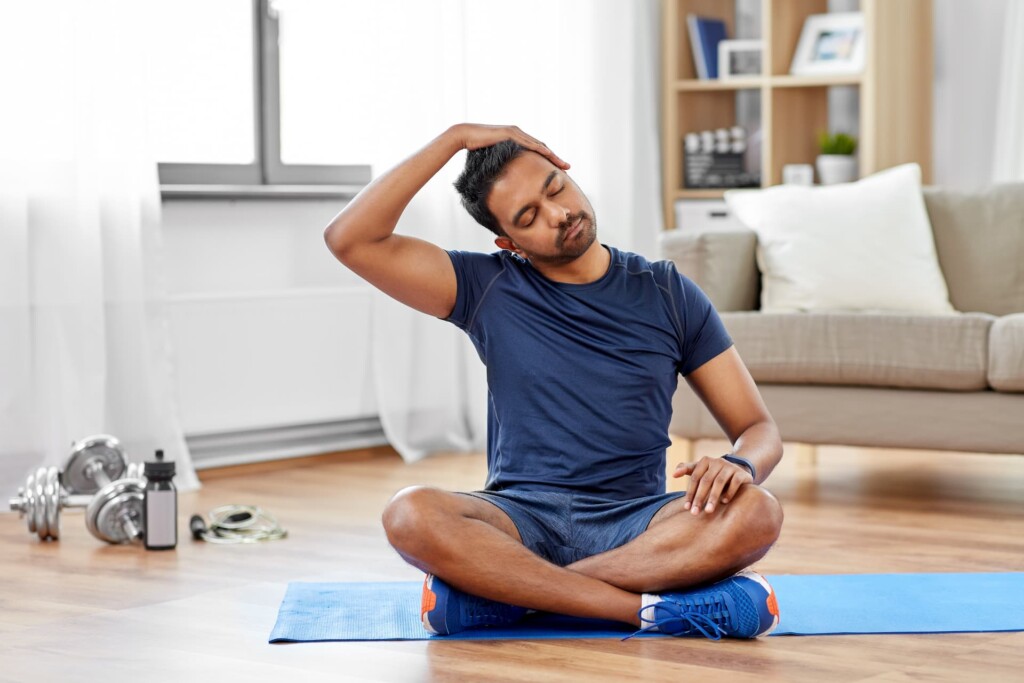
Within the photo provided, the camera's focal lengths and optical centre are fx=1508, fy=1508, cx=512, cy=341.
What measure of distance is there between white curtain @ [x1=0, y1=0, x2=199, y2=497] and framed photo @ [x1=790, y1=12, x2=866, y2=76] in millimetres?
2442

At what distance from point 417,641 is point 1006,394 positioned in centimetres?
177

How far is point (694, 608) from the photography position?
7.21ft

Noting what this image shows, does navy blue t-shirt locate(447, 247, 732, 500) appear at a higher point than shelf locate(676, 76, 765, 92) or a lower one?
lower

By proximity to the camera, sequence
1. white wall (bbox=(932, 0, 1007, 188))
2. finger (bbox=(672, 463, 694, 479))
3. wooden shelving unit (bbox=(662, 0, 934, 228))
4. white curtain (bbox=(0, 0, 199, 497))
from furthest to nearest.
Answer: white wall (bbox=(932, 0, 1007, 188)) < wooden shelving unit (bbox=(662, 0, 934, 228)) < white curtain (bbox=(0, 0, 199, 497)) < finger (bbox=(672, 463, 694, 479))

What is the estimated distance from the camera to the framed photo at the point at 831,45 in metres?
5.18

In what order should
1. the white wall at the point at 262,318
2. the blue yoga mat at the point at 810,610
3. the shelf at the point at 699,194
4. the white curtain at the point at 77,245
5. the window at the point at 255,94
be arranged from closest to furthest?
the blue yoga mat at the point at 810,610, the white curtain at the point at 77,245, the white wall at the point at 262,318, the window at the point at 255,94, the shelf at the point at 699,194

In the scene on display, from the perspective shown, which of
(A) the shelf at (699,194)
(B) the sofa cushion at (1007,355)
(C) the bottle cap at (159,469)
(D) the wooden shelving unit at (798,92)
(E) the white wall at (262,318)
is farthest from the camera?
(A) the shelf at (699,194)

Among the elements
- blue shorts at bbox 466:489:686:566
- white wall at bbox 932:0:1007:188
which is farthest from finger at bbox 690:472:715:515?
white wall at bbox 932:0:1007:188

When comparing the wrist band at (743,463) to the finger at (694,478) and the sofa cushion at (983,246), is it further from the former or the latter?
the sofa cushion at (983,246)

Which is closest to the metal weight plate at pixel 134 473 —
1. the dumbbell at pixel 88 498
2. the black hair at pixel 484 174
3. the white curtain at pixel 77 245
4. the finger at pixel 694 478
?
the dumbbell at pixel 88 498

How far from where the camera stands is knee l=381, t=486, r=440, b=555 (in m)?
2.16

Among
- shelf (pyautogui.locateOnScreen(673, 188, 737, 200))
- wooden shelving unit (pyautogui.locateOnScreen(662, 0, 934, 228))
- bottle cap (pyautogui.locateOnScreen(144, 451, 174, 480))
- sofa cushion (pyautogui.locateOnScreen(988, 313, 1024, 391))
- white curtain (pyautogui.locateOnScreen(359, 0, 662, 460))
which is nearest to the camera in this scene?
bottle cap (pyautogui.locateOnScreen(144, 451, 174, 480))

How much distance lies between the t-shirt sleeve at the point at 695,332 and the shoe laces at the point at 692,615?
0.38m

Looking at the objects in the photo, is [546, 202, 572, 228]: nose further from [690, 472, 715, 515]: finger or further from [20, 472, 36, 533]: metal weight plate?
[20, 472, 36, 533]: metal weight plate
